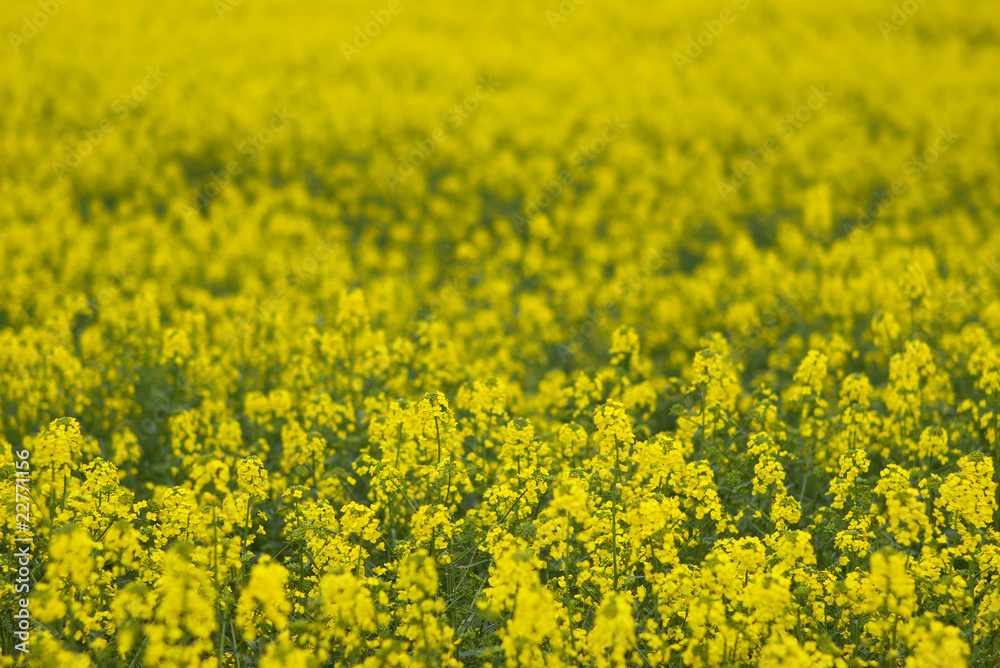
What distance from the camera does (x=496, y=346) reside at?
29.3 ft

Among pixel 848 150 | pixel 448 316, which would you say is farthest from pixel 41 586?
pixel 848 150

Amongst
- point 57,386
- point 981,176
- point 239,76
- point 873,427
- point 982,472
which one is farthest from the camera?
point 239,76

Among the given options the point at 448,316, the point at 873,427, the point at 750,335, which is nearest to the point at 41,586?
the point at 873,427

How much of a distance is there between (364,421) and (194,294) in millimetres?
5053

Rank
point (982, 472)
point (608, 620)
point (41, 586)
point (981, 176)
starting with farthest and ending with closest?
point (981, 176) < point (982, 472) < point (41, 586) < point (608, 620)

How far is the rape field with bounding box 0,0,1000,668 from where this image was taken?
4.55 m

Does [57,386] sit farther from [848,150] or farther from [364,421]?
[848,150]

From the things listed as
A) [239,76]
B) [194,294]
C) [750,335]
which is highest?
[239,76]

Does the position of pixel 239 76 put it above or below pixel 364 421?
above

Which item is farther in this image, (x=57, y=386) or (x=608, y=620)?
(x=57, y=386)

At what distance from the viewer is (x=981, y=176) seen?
53.3 feet

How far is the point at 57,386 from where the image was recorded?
7527 mm

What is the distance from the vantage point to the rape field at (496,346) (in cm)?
455

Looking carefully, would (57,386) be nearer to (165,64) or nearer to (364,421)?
(364,421)
